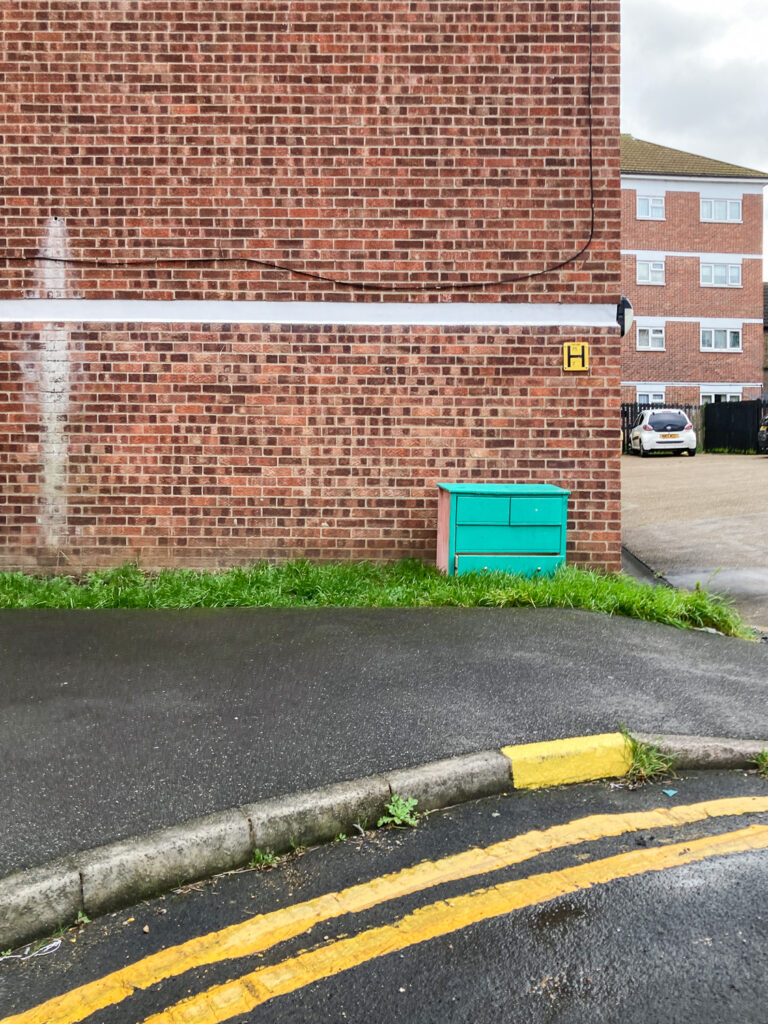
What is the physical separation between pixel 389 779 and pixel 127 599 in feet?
13.1

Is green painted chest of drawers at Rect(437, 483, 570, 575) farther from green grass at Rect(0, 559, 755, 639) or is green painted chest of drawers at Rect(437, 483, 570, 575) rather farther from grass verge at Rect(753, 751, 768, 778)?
grass verge at Rect(753, 751, 768, 778)

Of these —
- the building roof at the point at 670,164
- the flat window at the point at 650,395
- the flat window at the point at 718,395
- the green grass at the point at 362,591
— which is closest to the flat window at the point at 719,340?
the flat window at the point at 718,395

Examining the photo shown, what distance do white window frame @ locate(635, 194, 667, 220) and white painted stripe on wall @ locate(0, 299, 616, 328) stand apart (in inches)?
1488

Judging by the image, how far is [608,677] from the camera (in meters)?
5.00

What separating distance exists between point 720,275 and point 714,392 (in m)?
5.57

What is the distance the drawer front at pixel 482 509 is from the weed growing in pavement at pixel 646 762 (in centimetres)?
330

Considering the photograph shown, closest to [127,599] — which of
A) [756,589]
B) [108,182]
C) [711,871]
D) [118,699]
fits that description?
[118,699]

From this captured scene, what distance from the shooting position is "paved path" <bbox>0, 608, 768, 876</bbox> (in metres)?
3.49

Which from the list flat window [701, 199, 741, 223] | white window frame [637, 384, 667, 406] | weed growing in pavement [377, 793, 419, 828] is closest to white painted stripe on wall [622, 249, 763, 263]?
flat window [701, 199, 741, 223]

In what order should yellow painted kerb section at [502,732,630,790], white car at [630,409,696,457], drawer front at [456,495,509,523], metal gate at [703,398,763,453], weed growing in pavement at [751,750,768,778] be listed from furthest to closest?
1. metal gate at [703,398,763,453]
2. white car at [630,409,696,457]
3. drawer front at [456,495,509,523]
4. weed growing in pavement at [751,750,768,778]
5. yellow painted kerb section at [502,732,630,790]

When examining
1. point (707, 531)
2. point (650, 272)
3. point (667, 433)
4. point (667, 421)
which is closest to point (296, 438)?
point (707, 531)

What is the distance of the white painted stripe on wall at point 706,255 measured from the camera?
4194cm

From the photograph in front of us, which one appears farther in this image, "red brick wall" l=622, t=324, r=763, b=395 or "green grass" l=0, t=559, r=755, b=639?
"red brick wall" l=622, t=324, r=763, b=395

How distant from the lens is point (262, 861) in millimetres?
3154
